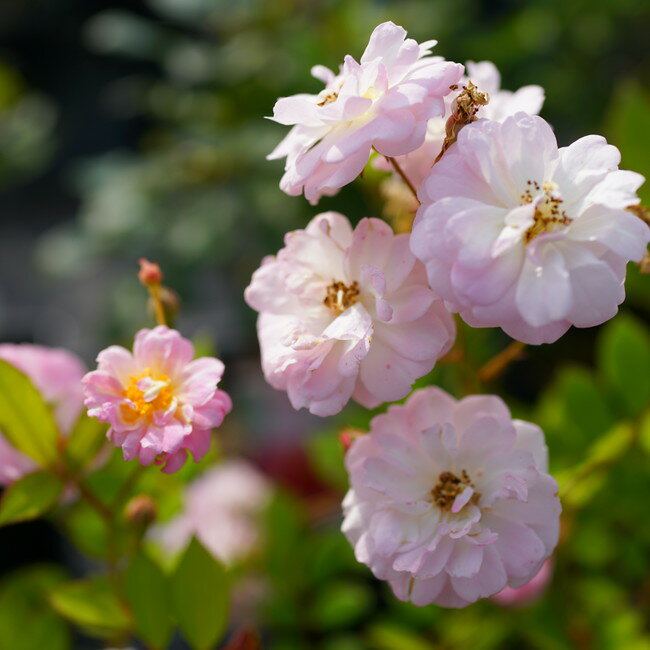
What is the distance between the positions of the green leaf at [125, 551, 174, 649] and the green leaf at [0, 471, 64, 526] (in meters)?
0.05

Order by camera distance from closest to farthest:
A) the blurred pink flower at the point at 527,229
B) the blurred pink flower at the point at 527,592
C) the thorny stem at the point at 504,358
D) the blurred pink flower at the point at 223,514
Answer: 1. the blurred pink flower at the point at 527,229
2. the thorny stem at the point at 504,358
3. the blurred pink flower at the point at 527,592
4. the blurred pink flower at the point at 223,514

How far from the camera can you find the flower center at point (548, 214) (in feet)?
Result: 0.87

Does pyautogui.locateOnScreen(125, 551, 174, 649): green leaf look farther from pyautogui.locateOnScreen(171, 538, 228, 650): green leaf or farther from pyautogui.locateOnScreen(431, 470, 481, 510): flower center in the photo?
pyautogui.locateOnScreen(431, 470, 481, 510): flower center

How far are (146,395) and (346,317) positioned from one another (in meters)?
0.08

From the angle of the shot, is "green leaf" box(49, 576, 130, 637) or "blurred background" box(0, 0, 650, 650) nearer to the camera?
"green leaf" box(49, 576, 130, 637)

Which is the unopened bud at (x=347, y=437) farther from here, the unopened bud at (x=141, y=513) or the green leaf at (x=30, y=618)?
the green leaf at (x=30, y=618)

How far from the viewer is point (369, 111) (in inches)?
11.2

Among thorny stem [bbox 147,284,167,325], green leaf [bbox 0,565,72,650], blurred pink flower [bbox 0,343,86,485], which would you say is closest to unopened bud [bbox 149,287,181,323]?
thorny stem [bbox 147,284,167,325]

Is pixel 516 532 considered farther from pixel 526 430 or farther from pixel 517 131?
pixel 517 131

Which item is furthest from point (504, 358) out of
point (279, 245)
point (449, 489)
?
point (279, 245)

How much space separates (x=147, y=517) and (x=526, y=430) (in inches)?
7.0

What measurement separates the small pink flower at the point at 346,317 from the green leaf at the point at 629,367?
225 mm

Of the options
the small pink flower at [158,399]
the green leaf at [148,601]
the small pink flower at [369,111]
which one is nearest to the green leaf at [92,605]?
the green leaf at [148,601]

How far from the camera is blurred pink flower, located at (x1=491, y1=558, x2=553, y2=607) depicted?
47 centimetres
